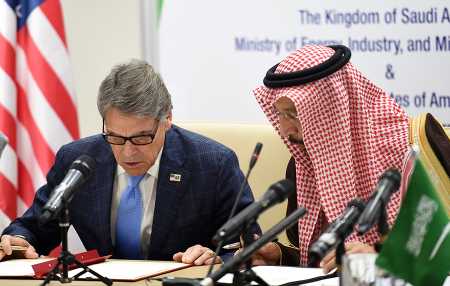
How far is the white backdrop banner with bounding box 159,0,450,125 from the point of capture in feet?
16.0

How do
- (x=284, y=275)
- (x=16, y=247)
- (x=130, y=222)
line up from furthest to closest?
(x=130, y=222)
(x=16, y=247)
(x=284, y=275)

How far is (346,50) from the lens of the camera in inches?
148

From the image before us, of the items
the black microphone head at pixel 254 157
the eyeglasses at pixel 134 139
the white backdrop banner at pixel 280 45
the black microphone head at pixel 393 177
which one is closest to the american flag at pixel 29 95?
the white backdrop banner at pixel 280 45

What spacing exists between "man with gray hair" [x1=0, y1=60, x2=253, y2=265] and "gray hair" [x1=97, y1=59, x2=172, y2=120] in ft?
0.22

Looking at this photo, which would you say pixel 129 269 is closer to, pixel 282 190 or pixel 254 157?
pixel 254 157

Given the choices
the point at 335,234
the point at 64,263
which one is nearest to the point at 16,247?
the point at 64,263

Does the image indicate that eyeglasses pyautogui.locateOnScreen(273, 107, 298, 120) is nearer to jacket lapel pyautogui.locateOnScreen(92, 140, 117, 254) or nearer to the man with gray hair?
the man with gray hair

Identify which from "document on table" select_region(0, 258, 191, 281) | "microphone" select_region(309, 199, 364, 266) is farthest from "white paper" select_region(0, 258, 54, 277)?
"microphone" select_region(309, 199, 364, 266)

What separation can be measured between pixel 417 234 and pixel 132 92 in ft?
5.42

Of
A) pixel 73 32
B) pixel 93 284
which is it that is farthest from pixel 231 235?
pixel 73 32

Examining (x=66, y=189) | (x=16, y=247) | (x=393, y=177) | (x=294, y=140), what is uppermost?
(x=393, y=177)

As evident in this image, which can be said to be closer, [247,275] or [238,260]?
[238,260]

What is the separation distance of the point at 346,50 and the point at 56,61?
216 cm

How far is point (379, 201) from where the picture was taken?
2.34 metres
